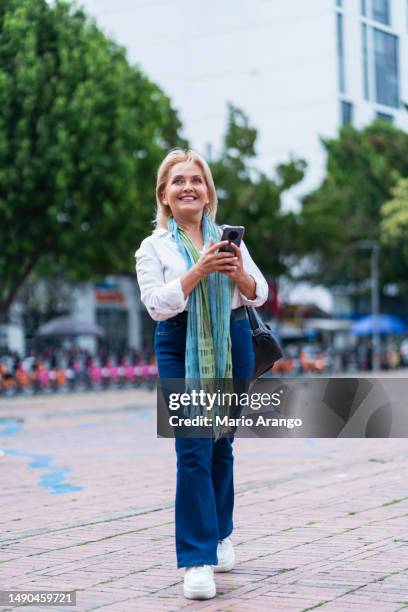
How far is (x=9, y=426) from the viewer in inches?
676

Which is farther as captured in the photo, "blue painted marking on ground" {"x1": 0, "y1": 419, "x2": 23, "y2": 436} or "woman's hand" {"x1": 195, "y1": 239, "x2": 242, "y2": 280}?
"blue painted marking on ground" {"x1": 0, "y1": 419, "x2": 23, "y2": 436}

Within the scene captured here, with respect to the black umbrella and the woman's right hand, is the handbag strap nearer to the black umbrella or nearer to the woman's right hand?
the woman's right hand

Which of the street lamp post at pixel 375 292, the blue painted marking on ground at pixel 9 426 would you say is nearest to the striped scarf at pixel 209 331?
the blue painted marking on ground at pixel 9 426

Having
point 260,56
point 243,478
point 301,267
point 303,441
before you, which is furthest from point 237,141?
point 243,478

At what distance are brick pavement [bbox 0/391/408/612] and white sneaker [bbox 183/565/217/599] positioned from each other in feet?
0.16

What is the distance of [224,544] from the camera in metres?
5.18

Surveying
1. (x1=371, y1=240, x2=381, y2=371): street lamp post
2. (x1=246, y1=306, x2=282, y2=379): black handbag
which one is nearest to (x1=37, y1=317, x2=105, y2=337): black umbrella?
(x1=371, y1=240, x2=381, y2=371): street lamp post

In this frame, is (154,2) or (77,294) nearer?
(154,2)

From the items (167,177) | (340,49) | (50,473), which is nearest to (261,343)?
(167,177)

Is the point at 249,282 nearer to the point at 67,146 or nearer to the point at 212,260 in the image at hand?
the point at 212,260

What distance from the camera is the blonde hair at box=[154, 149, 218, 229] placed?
16.6ft

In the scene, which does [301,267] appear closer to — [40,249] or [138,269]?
[40,249]

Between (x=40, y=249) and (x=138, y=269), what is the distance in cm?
2574

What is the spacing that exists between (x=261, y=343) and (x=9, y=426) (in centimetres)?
1258
